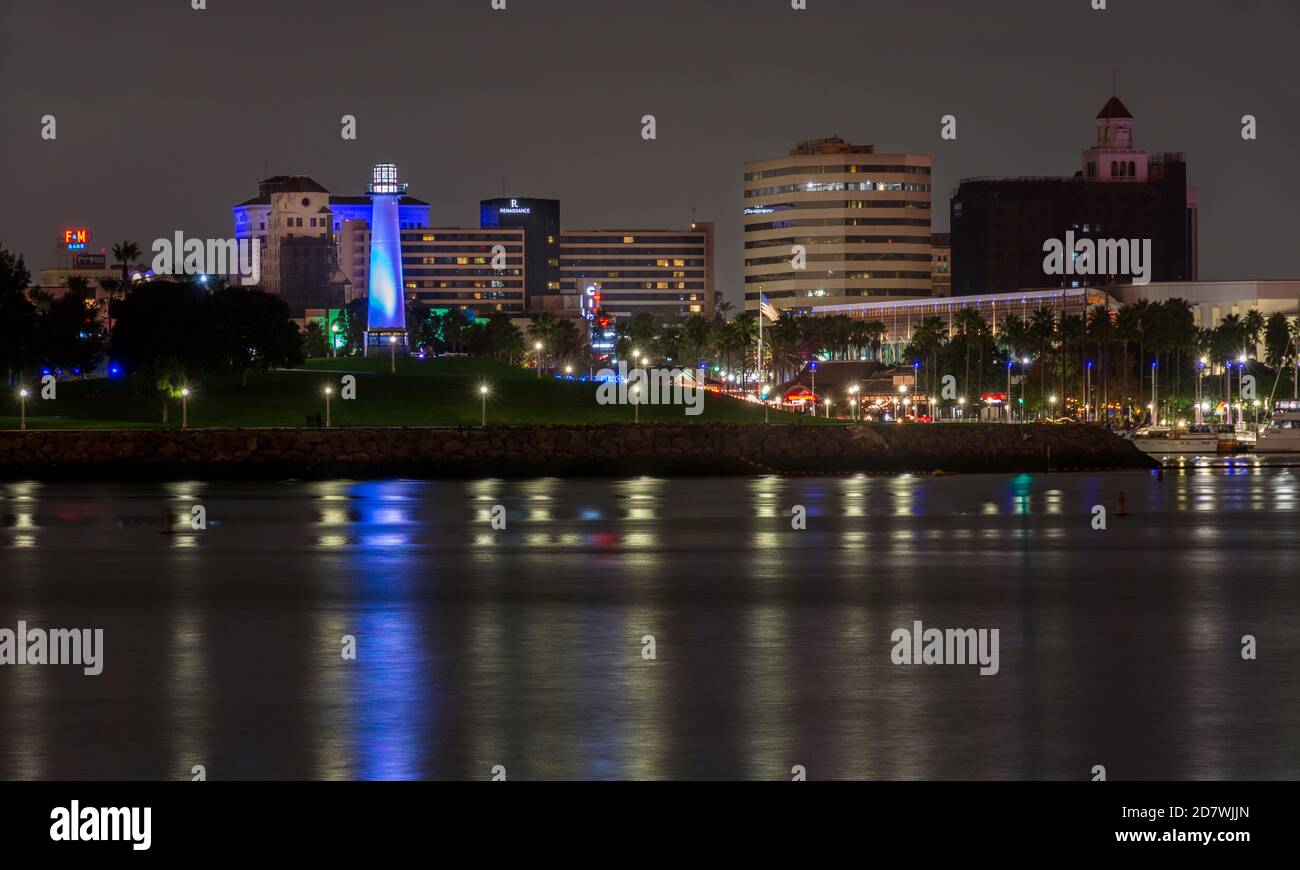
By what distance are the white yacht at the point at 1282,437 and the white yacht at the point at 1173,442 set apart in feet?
10.7

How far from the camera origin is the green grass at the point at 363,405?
4432 inches

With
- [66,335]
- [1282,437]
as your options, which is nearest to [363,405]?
[66,335]

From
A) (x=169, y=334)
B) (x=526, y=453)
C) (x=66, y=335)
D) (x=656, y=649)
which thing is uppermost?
(x=66, y=335)

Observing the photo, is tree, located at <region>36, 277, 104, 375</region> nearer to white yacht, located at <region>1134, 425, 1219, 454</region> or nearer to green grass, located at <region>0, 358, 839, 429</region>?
green grass, located at <region>0, 358, 839, 429</region>

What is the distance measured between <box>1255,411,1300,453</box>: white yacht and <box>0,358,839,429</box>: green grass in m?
→ 32.8

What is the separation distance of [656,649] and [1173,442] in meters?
114

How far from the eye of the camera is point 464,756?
14.8 metres

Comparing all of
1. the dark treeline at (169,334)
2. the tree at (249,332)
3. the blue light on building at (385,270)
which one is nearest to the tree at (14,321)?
the dark treeline at (169,334)

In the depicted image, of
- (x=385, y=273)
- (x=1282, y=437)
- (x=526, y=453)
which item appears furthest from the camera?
(x=385, y=273)

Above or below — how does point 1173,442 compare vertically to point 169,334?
below

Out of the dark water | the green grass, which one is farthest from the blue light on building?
the dark water

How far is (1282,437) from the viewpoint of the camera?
383ft

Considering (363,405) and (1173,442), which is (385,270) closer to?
(363,405)
